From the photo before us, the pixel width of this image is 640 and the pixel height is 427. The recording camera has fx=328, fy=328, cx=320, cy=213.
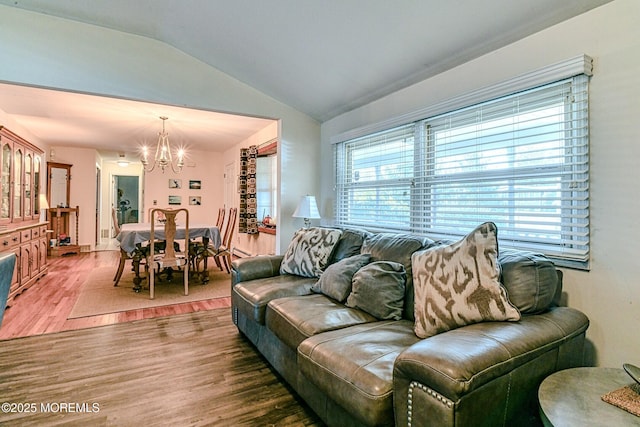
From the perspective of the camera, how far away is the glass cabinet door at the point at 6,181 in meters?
3.71

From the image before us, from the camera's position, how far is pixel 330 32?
2.45m

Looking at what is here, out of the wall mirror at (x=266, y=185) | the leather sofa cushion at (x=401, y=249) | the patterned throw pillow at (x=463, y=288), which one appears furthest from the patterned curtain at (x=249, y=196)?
the patterned throw pillow at (x=463, y=288)

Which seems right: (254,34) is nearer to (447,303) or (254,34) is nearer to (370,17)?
(370,17)

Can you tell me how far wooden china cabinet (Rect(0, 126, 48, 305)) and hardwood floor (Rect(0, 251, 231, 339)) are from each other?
7.1 inches

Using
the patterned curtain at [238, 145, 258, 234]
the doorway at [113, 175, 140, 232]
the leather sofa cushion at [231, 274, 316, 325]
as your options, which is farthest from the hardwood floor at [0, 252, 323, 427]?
the doorway at [113, 175, 140, 232]

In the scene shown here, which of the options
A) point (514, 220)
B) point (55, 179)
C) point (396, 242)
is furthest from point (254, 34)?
point (55, 179)

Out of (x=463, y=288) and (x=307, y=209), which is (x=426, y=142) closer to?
(x=307, y=209)

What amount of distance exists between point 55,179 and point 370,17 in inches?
292

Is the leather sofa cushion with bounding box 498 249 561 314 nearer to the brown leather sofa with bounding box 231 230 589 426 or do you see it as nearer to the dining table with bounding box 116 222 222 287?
the brown leather sofa with bounding box 231 230 589 426

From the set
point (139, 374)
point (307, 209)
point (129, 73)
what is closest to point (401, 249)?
point (307, 209)

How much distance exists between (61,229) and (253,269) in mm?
6213

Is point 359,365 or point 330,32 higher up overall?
point 330,32

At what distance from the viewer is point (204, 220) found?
796cm

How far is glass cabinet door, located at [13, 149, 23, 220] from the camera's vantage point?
4.05m
